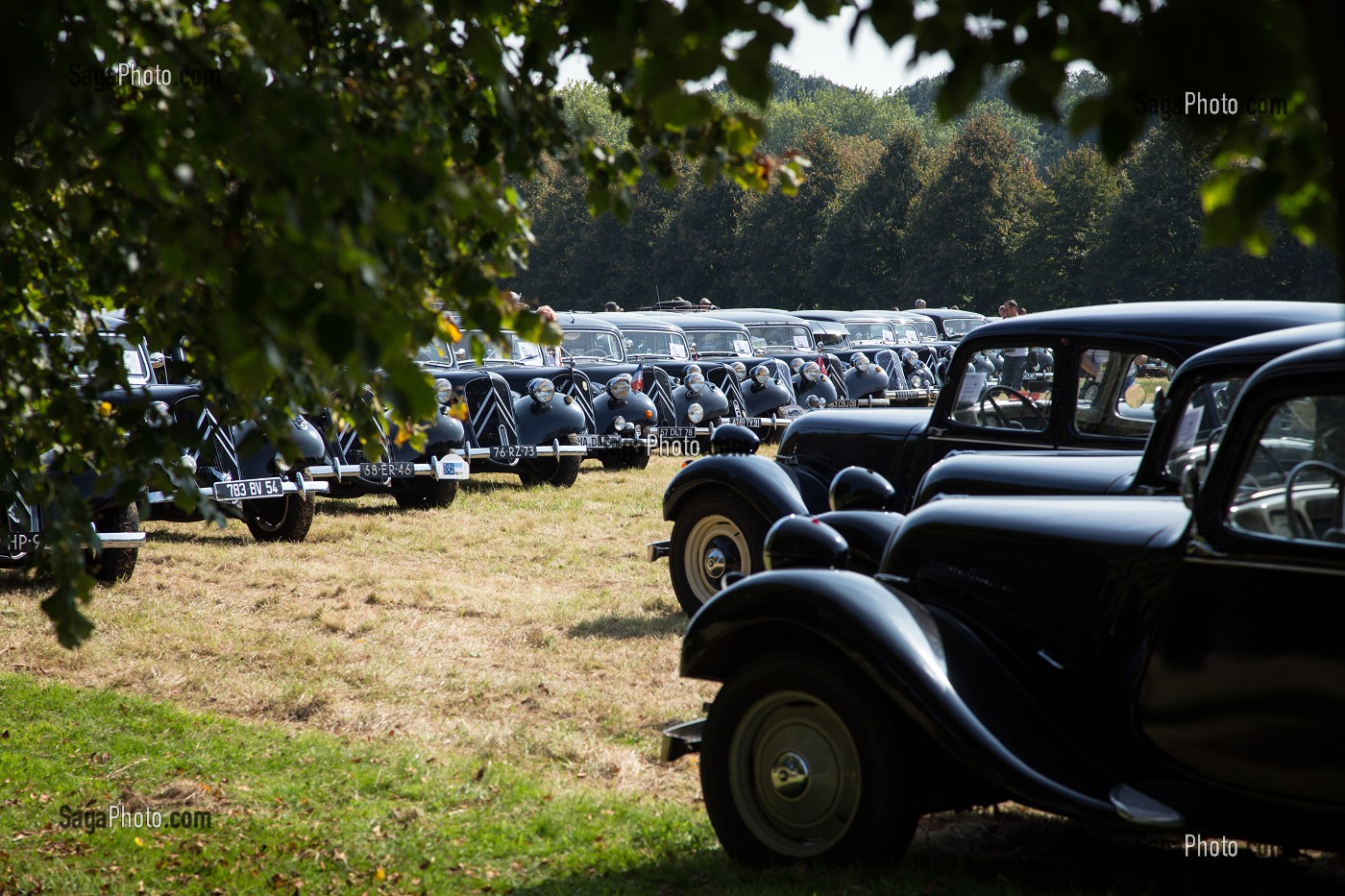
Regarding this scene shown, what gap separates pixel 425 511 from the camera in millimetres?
12445

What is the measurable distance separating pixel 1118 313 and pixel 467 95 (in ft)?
15.6

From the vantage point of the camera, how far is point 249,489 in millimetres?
9836

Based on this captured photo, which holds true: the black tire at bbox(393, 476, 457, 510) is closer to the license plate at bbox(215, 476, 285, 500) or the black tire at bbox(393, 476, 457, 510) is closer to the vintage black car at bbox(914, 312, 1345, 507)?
the license plate at bbox(215, 476, 285, 500)

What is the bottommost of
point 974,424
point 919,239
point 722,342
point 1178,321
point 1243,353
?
point 974,424

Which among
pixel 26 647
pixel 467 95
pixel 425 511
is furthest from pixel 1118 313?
pixel 425 511

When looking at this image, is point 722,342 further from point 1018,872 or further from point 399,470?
point 1018,872

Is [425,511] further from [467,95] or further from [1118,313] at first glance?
[467,95]

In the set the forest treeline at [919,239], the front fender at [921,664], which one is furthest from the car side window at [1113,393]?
the forest treeline at [919,239]

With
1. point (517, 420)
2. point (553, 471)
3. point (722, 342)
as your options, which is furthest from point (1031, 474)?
point (722, 342)

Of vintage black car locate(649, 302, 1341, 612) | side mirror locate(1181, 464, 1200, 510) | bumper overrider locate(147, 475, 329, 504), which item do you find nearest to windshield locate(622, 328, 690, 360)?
bumper overrider locate(147, 475, 329, 504)

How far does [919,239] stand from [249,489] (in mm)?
44271

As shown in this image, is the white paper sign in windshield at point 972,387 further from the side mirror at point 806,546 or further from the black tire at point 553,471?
the black tire at point 553,471

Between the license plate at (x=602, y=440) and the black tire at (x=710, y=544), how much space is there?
6839 millimetres

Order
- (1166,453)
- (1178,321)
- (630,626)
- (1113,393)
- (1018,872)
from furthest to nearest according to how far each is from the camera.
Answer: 1. (630,626)
2. (1113,393)
3. (1178,321)
4. (1166,453)
5. (1018,872)
